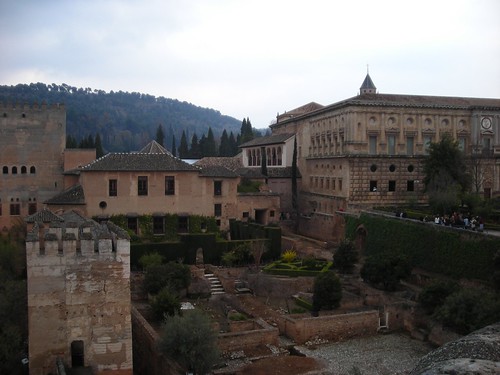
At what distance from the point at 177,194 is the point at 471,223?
55.5 feet

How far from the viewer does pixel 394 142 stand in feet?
121

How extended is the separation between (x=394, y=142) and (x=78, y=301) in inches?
1091

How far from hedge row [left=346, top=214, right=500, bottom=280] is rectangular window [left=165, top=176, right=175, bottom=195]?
1195cm

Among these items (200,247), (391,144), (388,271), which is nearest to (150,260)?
(200,247)

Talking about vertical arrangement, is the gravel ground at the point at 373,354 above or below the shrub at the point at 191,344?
below

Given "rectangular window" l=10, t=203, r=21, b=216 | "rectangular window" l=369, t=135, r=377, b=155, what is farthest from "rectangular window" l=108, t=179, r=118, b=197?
"rectangular window" l=369, t=135, r=377, b=155

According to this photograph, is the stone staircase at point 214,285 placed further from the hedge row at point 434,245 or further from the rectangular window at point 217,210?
the hedge row at point 434,245

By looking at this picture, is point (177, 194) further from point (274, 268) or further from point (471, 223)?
point (471, 223)

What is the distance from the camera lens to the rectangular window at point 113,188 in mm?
31594

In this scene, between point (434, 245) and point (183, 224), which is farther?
point (183, 224)

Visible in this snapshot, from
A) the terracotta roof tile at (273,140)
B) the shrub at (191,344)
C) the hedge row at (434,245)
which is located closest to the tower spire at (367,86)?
the terracotta roof tile at (273,140)

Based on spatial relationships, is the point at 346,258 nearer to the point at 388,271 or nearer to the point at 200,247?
the point at 388,271

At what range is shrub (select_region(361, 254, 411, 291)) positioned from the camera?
958 inches

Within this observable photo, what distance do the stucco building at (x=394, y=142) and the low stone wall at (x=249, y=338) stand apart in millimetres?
17496
